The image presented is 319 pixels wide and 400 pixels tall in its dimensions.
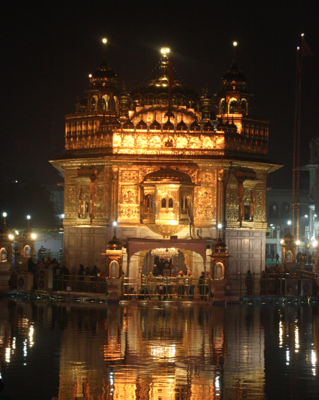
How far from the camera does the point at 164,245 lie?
3675 centimetres

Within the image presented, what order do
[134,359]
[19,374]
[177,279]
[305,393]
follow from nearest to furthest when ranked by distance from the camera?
[305,393] → [19,374] → [134,359] → [177,279]

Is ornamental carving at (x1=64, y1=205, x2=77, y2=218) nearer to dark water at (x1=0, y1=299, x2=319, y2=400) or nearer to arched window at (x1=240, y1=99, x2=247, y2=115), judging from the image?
arched window at (x1=240, y1=99, x2=247, y2=115)

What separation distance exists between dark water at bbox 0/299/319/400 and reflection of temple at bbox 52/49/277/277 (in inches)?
323

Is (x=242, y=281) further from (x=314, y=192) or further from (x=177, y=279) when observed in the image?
(x=314, y=192)

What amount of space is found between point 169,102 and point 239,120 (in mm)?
4224

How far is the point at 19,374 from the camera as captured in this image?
1780 centimetres

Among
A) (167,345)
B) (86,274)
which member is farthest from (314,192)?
(167,345)

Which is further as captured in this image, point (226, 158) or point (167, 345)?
point (226, 158)

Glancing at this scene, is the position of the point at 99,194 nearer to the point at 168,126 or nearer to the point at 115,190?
the point at 115,190

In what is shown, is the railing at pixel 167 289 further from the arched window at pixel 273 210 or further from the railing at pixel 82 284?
the arched window at pixel 273 210

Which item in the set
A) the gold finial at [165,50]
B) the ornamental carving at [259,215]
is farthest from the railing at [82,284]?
the gold finial at [165,50]

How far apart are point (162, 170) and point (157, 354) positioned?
63.8 ft

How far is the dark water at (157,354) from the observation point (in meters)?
16.5

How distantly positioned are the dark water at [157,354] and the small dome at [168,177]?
8.03 m
